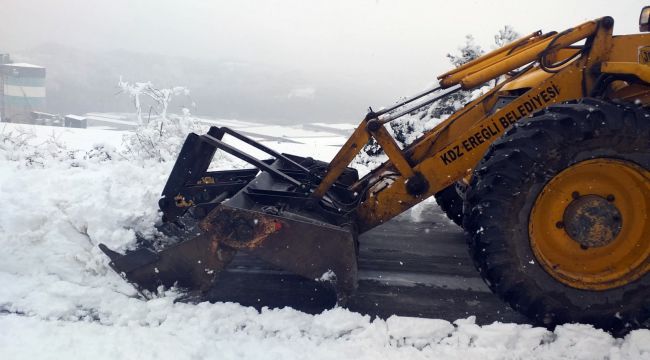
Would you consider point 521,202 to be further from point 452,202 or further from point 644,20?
point 644,20

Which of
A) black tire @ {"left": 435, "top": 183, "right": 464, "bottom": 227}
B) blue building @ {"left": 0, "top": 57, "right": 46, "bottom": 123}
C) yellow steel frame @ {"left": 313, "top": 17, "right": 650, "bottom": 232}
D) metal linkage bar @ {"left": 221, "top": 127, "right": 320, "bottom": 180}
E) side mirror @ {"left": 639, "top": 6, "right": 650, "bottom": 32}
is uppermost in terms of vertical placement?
side mirror @ {"left": 639, "top": 6, "right": 650, "bottom": 32}

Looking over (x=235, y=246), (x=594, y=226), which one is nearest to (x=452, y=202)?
(x=594, y=226)

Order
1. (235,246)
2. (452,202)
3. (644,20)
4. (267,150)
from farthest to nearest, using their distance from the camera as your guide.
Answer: (452,202)
(267,150)
(644,20)
(235,246)

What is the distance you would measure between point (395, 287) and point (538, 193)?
56.8 inches

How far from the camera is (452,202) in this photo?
207 inches

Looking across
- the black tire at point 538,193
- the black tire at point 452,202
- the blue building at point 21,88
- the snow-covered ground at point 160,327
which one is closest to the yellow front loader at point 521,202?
the black tire at point 538,193

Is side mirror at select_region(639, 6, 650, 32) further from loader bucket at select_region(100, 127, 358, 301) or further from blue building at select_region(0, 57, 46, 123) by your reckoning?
blue building at select_region(0, 57, 46, 123)

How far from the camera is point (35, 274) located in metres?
3.63

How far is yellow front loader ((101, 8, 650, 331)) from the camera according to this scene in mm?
2963

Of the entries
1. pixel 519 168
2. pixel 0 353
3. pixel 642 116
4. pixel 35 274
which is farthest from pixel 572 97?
pixel 35 274

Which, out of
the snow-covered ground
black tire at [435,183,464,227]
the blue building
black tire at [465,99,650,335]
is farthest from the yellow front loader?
the blue building

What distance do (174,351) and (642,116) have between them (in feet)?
10.7

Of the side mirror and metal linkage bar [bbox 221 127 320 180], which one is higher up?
the side mirror

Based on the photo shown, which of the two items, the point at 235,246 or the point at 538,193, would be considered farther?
the point at 235,246
